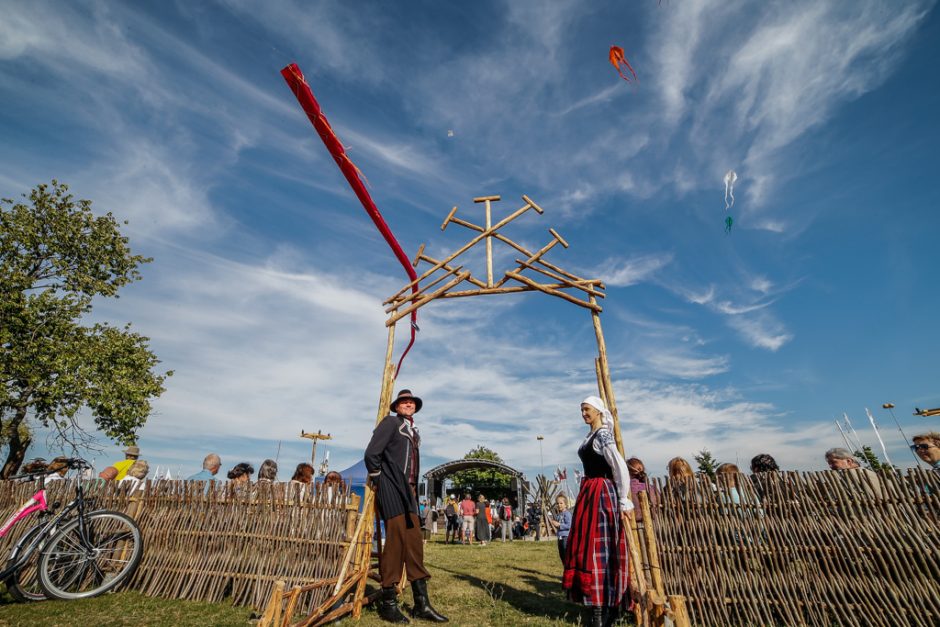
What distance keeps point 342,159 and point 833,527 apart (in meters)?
5.61

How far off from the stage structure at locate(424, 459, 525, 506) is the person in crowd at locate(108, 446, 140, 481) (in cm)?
1523

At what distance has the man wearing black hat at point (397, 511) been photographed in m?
3.90

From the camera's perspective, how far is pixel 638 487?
473cm

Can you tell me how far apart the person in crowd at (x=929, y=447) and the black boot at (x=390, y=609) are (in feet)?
17.1

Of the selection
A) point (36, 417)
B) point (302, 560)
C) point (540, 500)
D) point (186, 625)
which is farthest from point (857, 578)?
point (540, 500)

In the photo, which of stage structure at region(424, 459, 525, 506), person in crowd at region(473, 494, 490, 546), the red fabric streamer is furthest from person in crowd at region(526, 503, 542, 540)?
the red fabric streamer

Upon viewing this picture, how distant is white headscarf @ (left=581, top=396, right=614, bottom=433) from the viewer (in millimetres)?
4070

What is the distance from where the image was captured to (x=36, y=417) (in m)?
13.5

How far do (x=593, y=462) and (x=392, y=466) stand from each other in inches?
75.4

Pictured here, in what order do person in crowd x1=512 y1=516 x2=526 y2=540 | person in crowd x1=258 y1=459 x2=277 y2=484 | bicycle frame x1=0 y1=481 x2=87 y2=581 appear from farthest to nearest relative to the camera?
person in crowd x1=512 y1=516 x2=526 y2=540 → person in crowd x1=258 y1=459 x2=277 y2=484 → bicycle frame x1=0 y1=481 x2=87 y2=581

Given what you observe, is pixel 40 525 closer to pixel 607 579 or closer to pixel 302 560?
pixel 302 560

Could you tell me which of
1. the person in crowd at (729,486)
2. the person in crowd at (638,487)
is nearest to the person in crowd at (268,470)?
the person in crowd at (638,487)

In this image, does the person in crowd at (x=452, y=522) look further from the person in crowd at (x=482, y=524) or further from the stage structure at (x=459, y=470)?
the stage structure at (x=459, y=470)

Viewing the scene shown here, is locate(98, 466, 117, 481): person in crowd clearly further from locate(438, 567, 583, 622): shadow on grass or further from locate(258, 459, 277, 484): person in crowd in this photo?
locate(438, 567, 583, 622): shadow on grass
